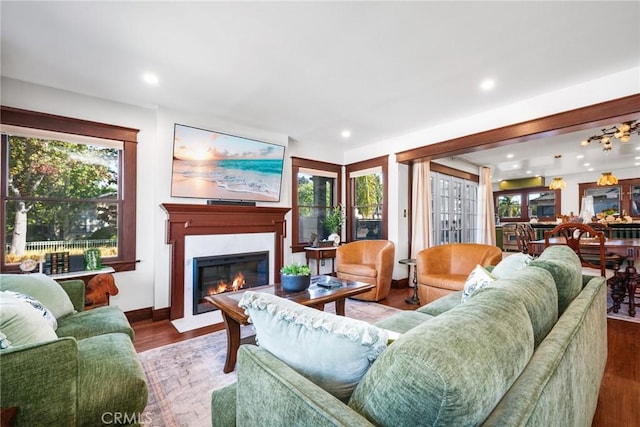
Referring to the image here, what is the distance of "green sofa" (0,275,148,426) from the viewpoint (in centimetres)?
104

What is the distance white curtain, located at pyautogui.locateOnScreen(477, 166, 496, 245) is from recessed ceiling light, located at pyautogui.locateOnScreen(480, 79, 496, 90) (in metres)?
4.21

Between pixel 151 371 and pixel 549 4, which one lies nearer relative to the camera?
A: pixel 549 4

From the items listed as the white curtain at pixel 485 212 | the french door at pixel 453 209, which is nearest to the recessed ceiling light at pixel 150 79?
the french door at pixel 453 209

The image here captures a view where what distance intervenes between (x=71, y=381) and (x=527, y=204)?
11279mm

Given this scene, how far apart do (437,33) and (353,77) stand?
810 millimetres

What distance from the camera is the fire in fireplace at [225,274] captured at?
3395 millimetres

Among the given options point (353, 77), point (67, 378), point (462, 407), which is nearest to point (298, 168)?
point (353, 77)

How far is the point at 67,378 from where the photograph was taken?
1136mm

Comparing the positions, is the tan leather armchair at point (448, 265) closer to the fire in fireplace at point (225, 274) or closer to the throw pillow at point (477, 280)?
the throw pillow at point (477, 280)

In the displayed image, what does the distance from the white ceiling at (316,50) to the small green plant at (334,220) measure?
87.4 inches

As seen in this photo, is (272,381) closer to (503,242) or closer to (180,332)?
(180,332)

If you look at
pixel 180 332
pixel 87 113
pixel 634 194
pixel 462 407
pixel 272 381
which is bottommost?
pixel 180 332

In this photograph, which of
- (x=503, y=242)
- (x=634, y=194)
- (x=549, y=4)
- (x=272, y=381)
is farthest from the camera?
(x=503, y=242)

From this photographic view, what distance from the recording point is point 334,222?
16.7 feet
